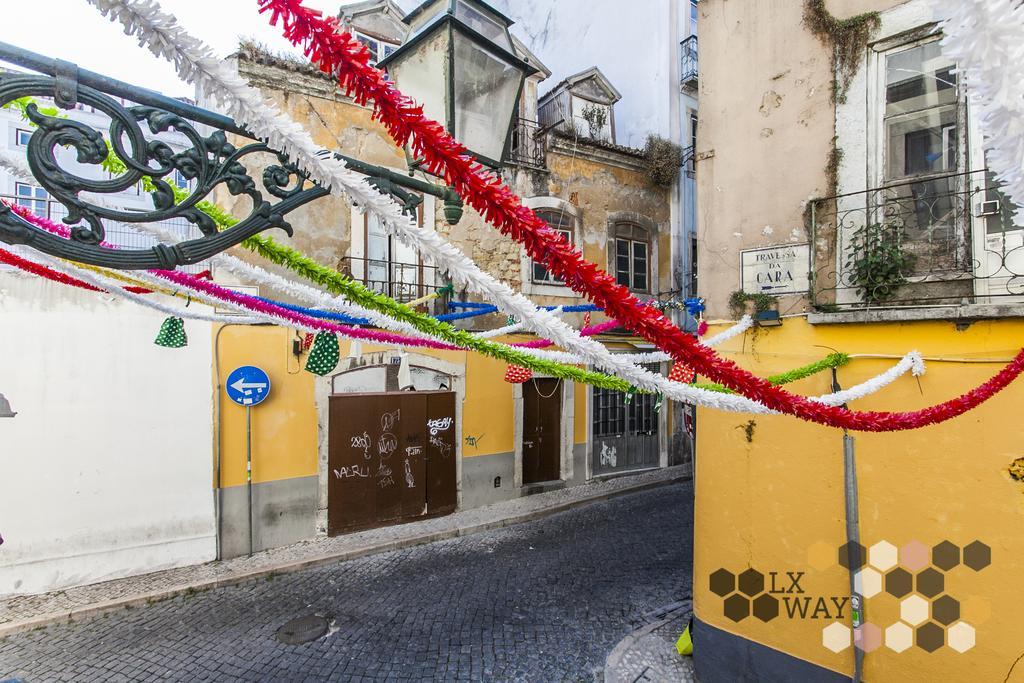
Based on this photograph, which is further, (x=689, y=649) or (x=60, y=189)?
(x=689, y=649)

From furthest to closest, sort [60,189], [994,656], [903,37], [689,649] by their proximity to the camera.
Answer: [689,649] < [903,37] < [994,656] < [60,189]

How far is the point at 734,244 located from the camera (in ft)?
16.6

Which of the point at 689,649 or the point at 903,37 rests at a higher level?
the point at 903,37

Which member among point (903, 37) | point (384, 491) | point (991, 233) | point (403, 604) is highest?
point (903, 37)

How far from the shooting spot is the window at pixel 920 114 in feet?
13.6

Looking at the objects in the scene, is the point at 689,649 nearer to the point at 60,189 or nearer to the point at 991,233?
the point at 991,233

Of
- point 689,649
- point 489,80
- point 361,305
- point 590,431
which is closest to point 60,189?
point 361,305

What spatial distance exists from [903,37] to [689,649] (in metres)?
5.93

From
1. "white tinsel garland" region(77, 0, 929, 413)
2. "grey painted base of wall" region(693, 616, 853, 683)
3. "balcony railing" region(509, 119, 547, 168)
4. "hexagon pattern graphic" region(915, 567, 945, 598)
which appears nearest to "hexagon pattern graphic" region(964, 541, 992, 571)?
"hexagon pattern graphic" region(915, 567, 945, 598)

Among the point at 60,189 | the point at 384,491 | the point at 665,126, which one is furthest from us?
the point at 665,126

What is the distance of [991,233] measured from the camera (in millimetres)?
3869

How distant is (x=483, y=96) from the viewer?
7.47 feet

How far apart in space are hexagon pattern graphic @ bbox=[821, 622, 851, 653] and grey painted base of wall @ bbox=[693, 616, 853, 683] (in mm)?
106

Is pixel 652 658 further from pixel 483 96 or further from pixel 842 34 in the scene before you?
pixel 842 34
